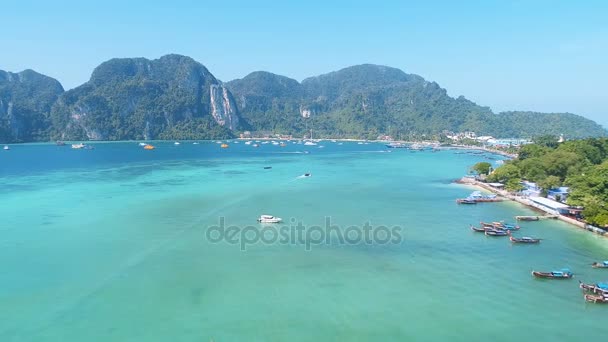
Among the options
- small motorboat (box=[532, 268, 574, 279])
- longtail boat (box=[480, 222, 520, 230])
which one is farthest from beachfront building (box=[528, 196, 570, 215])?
A: small motorboat (box=[532, 268, 574, 279])

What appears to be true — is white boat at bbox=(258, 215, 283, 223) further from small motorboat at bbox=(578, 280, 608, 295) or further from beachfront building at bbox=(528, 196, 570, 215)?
beachfront building at bbox=(528, 196, 570, 215)

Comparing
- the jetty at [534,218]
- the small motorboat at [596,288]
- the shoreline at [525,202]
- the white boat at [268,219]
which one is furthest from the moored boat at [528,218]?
the white boat at [268,219]

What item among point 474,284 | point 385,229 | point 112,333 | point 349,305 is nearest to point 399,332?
point 349,305

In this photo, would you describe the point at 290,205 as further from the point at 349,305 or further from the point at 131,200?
the point at 349,305

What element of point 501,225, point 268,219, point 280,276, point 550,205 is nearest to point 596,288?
point 501,225

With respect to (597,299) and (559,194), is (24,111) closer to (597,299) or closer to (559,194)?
(559,194)

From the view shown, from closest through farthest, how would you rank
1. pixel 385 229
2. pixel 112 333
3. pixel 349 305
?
pixel 112 333 → pixel 349 305 → pixel 385 229
